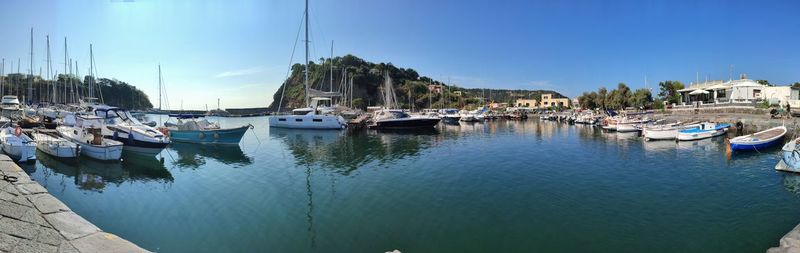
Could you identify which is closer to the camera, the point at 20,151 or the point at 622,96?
the point at 20,151

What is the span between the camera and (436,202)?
45.1 ft

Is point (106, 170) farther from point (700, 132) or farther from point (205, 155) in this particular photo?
point (700, 132)

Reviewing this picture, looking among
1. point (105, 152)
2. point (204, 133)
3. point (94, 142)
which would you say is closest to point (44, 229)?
point (105, 152)

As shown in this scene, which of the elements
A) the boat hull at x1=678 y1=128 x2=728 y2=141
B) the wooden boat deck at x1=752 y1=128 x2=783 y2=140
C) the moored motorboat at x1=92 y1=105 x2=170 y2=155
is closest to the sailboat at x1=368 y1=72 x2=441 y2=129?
the boat hull at x1=678 y1=128 x2=728 y2=141

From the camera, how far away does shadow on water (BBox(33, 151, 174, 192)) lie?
57.6ft

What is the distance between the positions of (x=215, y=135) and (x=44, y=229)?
25193 millimetres

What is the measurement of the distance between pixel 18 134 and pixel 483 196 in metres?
24.6

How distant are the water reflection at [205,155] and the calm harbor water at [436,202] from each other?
403 millimetres

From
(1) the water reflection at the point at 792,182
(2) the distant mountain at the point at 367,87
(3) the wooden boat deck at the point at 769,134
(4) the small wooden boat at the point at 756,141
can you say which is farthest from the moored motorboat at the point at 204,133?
(2) the distant mountain at the point at 367,87

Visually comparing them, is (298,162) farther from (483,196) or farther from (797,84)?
(797,84)

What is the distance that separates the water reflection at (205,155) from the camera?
23.5 m

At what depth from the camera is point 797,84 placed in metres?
64.6

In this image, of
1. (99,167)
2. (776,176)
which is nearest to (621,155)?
(776,176)

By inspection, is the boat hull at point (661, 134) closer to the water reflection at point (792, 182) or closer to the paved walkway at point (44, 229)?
the water reflection at point (792, 182)
